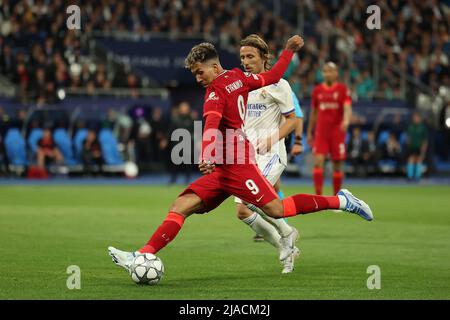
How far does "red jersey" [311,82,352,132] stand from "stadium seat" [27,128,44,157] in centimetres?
1288

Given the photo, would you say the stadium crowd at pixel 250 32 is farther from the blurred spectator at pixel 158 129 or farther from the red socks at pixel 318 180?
the red socks at pixel 318 180

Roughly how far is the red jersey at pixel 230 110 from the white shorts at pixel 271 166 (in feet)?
6.26

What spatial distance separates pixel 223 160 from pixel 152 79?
23.2m

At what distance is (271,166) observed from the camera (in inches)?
463

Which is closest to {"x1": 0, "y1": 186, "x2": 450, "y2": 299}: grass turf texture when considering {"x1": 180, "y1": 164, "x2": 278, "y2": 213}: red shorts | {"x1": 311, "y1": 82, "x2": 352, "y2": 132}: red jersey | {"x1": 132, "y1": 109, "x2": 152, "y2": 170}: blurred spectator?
{"x1": 180, "y1": 164, "x2": 278, "y2": 213}: red shorts

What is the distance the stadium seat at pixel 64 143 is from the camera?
30.5 meters

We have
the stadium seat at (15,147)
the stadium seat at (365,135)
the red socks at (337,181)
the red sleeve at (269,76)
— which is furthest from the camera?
the stadium seat at (365,135)

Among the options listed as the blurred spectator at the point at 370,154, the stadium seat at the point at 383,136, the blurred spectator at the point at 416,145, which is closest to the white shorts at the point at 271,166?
the blurred spectator at the point at 416,145

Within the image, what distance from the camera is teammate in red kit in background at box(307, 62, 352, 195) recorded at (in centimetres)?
1916

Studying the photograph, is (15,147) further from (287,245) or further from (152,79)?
(287,245)

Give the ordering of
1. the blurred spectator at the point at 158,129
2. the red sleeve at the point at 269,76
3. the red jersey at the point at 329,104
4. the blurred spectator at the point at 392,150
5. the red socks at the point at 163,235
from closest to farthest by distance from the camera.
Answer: the red socks at the point at 163,235
the red sleeve at the point at 269,76
the red jersey at the point at 329,104
the blurred spectator at the point at 158,129
the blurred spectator at the point at 392,150

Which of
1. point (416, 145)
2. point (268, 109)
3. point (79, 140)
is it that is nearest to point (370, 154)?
point (416, 145)

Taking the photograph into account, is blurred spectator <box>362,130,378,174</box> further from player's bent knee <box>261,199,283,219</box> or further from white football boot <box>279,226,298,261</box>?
player's bent knee <box>261,199,283,219</box>
